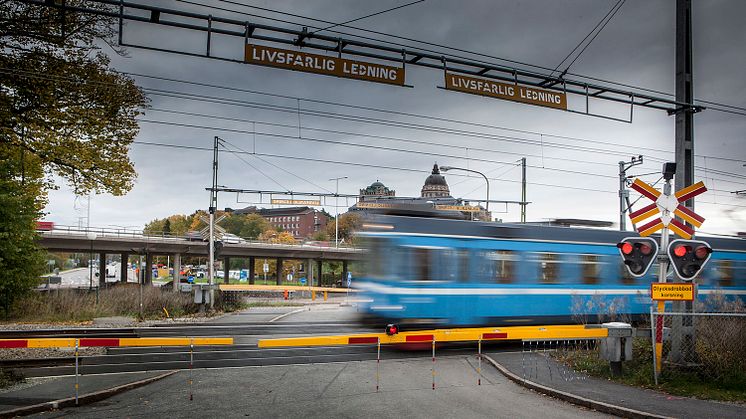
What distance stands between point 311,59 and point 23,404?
8.19 meters

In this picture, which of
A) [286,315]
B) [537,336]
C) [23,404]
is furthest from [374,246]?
[286,315]

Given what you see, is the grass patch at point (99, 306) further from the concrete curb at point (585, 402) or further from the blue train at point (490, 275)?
the concrete curb at point (585, 402)

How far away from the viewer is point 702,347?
10.9 m

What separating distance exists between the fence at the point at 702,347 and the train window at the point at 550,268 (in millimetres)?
5323

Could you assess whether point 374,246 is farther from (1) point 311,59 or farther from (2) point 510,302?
(1) point 311,59

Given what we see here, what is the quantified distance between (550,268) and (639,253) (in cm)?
644

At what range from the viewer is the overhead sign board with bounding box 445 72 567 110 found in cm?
1275

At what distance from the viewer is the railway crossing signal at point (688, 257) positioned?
10.3 meters

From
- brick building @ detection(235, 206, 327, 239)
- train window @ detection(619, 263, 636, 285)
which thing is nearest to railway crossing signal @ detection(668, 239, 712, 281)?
train window @ detection(619, 263, 636, 285)

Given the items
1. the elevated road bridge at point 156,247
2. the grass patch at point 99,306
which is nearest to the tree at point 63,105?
the grass patch at point 99,306

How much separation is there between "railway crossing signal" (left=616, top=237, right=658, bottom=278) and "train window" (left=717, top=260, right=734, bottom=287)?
13.1 meters

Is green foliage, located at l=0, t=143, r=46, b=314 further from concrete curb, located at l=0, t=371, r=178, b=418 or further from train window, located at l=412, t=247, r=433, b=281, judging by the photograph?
train window, located at l=412, t=247, r=433, b=281

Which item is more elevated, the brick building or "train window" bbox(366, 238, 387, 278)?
the brick building

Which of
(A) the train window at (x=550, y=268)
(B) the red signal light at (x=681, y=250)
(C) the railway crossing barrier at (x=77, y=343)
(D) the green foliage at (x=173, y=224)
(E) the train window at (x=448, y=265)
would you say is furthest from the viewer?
(D) the green foliage at (x=173, y=224)
